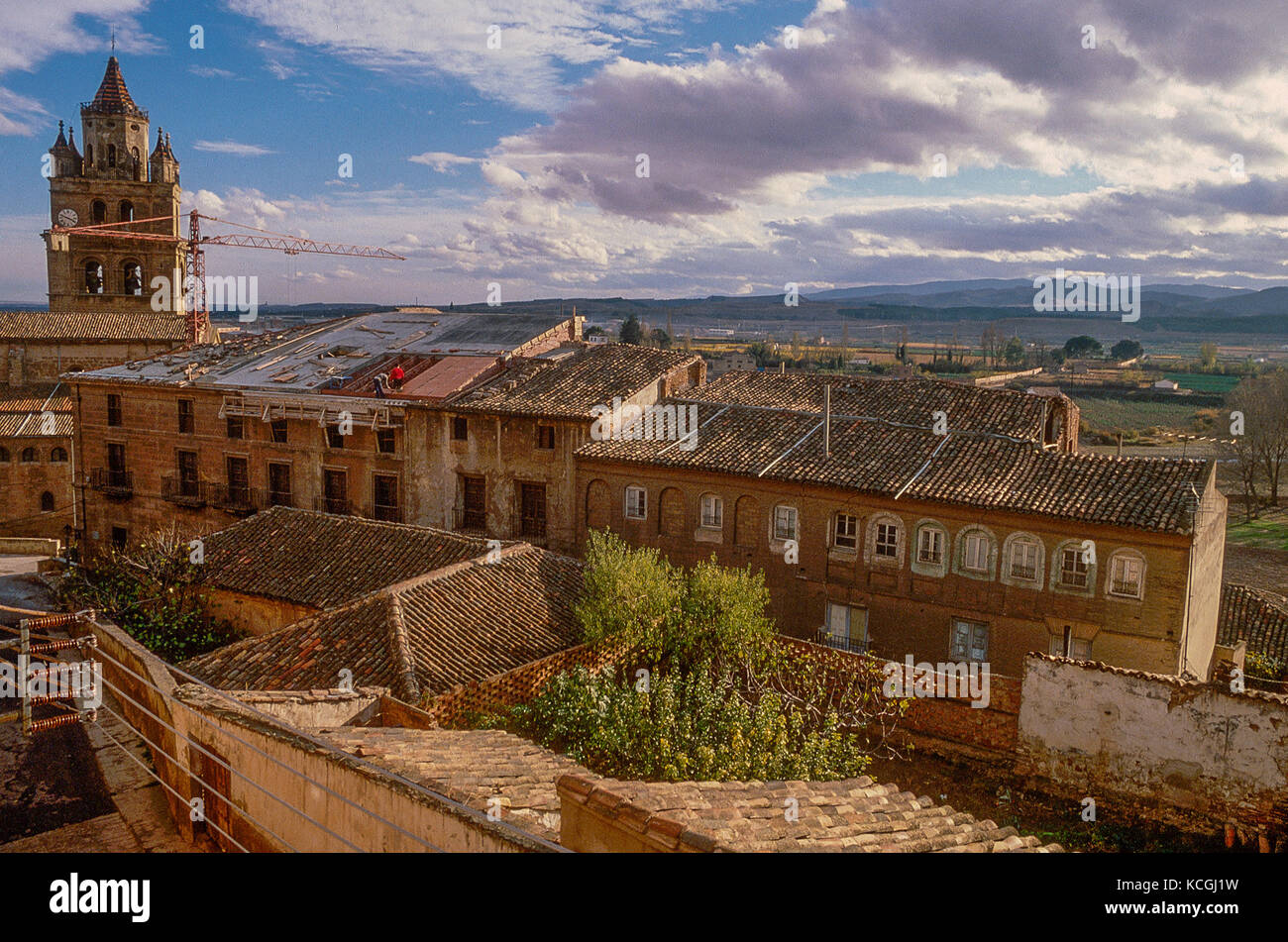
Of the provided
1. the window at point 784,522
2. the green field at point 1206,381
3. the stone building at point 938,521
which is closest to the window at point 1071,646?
the stone building at point 938,521

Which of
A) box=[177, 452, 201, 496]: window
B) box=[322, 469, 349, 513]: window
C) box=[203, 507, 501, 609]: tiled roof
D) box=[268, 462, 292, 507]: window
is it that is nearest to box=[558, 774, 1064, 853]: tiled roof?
box=[203, 507, 501, 609]: tiled roof

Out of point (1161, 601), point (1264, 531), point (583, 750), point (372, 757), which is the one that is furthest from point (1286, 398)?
point (372, 757)

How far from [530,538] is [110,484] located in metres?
19.6

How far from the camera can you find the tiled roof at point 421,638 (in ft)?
53.9

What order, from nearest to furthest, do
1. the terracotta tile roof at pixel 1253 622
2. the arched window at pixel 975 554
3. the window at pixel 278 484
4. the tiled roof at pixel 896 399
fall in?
the arched window at pixel 975 554
the tiled roof at pixel 896 399
the terracotta tile roof at pixel 1253 622
the window at pixel 278 484

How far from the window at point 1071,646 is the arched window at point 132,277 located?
66045 millimetres

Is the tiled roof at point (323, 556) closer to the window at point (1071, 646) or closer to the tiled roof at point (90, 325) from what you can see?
the window at point (1071, 646)

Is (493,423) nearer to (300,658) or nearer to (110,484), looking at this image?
(300,658)

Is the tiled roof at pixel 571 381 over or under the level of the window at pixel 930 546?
over

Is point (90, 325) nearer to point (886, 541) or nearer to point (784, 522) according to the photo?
point (784, 522)

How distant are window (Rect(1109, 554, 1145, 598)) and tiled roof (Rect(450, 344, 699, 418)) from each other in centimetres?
1436

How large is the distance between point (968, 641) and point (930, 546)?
7.94 feet

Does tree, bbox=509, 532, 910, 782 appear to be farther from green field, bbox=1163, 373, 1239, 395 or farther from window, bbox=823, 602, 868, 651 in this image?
A: green field, bbox=1163, 373, 1239, 395
